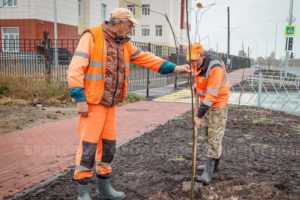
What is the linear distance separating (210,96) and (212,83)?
0.15m

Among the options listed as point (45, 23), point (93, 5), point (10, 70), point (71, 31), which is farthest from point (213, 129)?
point (93, 5)

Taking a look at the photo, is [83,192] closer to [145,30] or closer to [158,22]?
[158,22]

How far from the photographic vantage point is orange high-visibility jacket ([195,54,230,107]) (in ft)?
13.2

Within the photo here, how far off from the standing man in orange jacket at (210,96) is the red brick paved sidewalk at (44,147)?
6.92 feet

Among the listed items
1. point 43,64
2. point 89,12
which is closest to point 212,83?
point 43,64

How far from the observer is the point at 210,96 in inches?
158

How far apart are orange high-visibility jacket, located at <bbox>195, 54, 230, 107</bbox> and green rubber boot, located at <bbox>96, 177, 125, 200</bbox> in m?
1.40

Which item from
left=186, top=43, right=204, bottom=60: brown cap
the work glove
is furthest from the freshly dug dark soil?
left=186, top=43, right=204, bottom=60: brown cap

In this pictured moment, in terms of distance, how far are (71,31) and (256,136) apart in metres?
26.7

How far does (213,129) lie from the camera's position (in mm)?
4391

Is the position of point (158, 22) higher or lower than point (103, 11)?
higher

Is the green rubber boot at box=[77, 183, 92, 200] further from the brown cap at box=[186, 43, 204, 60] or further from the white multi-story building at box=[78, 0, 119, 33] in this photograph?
the white multi-story building at box=[78, 0, 119, 33]

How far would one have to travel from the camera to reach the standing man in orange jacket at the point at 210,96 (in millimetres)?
4031

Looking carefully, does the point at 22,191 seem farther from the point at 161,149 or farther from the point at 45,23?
the point at 45,23
